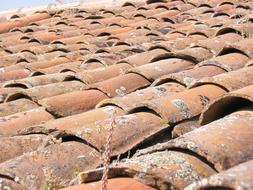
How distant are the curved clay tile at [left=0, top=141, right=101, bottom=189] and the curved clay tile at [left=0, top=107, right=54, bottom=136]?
1.78 feet

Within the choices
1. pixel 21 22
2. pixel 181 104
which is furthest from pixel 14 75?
pixel 21 22

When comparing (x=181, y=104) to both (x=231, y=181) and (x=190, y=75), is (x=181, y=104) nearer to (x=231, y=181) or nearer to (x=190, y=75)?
(x=190, y=75)

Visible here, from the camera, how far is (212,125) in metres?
1.92

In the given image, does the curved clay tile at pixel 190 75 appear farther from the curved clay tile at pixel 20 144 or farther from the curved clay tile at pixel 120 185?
the curved clay tile at pixel 120 185

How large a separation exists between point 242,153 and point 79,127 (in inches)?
34.9

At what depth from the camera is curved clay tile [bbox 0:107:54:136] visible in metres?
2.68

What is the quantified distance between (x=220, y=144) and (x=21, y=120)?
1380mm

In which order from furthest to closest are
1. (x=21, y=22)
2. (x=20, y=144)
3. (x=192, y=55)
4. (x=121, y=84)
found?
1. (x=21, y=22)
2. (x=192, y=55)
3. (x=121, y=84)
4. (x=20, y=144)

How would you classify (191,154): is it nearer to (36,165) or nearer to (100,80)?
(36,165)

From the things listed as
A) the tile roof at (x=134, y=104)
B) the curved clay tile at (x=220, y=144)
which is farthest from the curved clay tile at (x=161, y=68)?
the curved clay tile at (x=220, y=144)

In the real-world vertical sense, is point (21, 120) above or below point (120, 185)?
below

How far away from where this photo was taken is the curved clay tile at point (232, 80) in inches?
102

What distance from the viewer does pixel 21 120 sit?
279 centimetres

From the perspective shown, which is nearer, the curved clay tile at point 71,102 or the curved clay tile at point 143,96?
the curved clay tile at point 143,96
